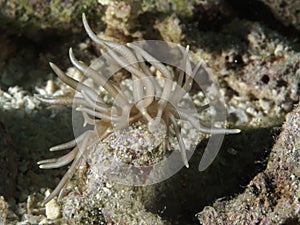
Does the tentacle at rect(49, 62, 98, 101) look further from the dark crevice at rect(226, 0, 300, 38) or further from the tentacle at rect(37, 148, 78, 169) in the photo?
the dark crevice at rect(226, 0, 300, 38)

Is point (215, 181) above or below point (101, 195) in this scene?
below

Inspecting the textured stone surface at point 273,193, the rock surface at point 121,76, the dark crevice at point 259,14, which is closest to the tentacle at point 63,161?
the rock surface at point 121,76

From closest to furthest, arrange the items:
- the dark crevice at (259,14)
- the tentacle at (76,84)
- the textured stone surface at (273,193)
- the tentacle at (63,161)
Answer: the textured stone surface at (273,193) → the tentacle at (76,84) → the tentacle at (63,161) → the dark crevice at (259,14)

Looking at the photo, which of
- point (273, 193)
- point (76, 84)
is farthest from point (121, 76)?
point (273, 193)

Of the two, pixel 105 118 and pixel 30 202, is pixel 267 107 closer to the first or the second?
pixel 105 118

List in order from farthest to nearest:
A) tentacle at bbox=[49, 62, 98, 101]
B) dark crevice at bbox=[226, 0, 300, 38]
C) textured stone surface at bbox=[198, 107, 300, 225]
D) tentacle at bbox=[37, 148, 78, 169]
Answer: dark crevice at bbox=[226, 0, 300, 38]
tentacle at bbox=[37, 148, 78, 169]
tentacle at bbox=[49, 62, 98, 101]
textured stone surface at bbox=[198, 107, 300, 225]

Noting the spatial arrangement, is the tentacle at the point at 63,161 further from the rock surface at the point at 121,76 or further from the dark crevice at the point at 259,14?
the dark crevice at the point at 259,14

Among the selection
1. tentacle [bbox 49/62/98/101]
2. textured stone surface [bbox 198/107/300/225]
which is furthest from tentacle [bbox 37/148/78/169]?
textured stone surface [bbox 198/107/300/225]

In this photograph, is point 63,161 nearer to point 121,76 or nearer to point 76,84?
point 76,84

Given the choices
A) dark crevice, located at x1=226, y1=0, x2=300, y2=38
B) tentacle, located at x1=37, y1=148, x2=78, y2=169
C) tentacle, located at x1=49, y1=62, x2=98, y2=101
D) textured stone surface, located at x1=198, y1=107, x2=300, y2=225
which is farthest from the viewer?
dark crevice, located at x1=226, y1=0, x2=300, y2=38

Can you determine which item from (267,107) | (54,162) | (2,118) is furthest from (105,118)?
(267,107)

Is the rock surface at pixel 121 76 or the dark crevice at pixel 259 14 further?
the dark crevice at pixel 259 14
